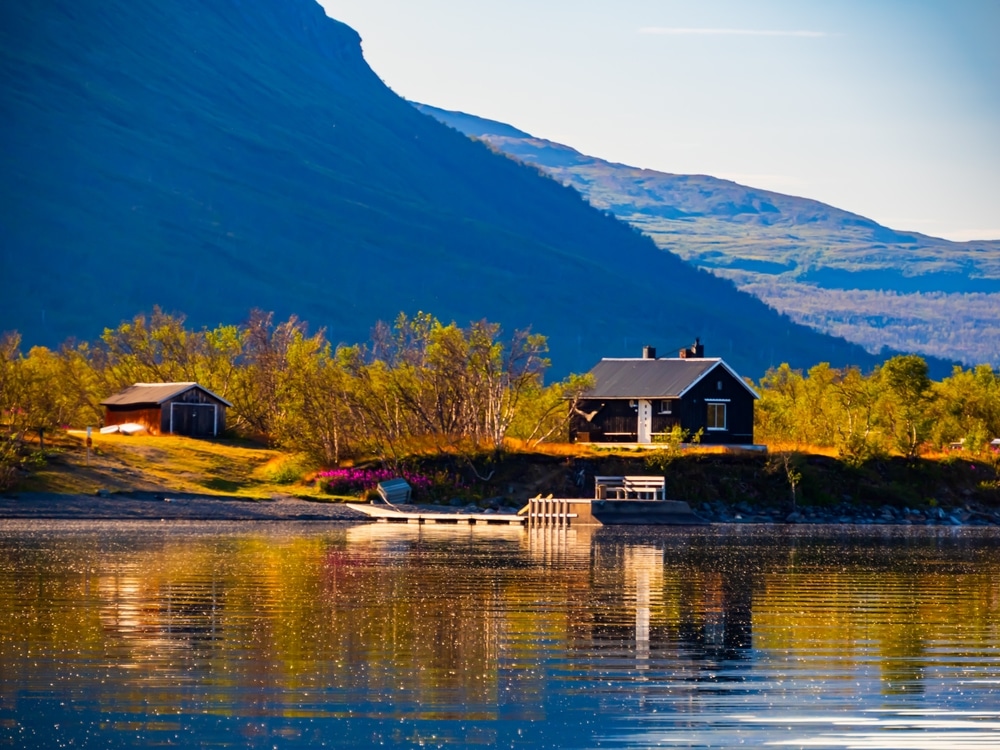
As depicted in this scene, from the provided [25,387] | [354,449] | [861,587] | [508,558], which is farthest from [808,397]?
[861,587]

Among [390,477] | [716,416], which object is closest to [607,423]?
[716,416]

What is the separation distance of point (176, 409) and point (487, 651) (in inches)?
2747

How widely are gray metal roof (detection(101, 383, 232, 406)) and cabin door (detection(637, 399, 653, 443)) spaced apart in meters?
25.1

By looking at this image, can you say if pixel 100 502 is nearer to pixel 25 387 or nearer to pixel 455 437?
pixel 25 387

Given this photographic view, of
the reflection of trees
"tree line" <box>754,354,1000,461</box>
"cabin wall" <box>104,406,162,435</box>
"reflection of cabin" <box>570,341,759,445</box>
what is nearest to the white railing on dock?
"reflection of cabin" <box>570,341,759,445</box>

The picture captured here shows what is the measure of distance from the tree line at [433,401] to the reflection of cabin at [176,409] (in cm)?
327

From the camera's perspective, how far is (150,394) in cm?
9456

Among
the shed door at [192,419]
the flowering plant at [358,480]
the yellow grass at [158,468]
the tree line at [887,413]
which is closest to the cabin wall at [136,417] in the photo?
the shed door at [192,419]

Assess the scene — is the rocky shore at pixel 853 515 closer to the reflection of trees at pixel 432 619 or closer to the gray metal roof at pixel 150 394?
the reflection of trees at pixel 432 619

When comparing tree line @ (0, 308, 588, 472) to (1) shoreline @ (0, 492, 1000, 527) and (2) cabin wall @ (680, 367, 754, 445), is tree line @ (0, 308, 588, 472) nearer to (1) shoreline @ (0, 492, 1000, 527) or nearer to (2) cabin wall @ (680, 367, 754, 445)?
(2) cabin wall @ (680, 367, 754, 445)

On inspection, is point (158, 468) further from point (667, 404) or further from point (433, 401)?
point (667, 404)

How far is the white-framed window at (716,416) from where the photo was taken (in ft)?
284

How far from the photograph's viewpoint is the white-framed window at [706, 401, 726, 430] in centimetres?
8650

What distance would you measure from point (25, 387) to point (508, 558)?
123 feet
